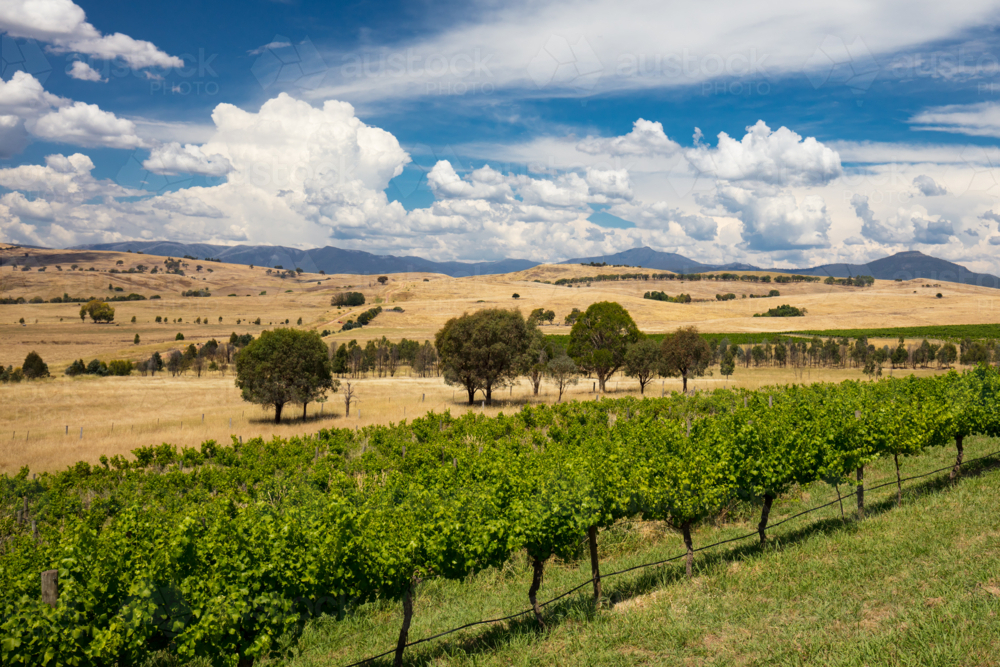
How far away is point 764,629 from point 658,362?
1657 inches

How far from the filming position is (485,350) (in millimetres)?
47250

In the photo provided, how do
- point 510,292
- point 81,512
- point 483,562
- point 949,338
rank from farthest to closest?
point 510,292 → point 949,338 → point 81,512 → point 483,562

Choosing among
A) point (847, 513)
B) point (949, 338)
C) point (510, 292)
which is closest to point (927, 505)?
point (847, 513)

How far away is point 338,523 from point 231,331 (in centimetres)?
10842

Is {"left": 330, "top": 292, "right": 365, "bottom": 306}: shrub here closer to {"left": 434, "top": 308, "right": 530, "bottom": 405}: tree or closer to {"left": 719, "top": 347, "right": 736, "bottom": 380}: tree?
{"left": 719, "top": 347, "right": 736, "bottom": 380}: tree

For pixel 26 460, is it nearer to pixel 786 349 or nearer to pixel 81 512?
pixel 81 512

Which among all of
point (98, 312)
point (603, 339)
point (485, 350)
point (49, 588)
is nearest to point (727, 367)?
point (603, 339)

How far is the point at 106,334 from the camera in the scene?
99062 mm

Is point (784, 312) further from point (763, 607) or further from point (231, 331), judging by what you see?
point (763, 607)

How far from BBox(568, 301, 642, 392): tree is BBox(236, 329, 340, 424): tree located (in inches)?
928

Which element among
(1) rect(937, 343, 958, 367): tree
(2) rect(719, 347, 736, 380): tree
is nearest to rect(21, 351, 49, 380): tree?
(2) rect(719, 347, 736, 380): tree

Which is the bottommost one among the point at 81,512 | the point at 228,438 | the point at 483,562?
the point at 228,438

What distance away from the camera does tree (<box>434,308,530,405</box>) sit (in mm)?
47625

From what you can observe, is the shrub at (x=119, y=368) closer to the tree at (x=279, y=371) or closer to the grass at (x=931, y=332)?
the tree at (x=279, y=371)
